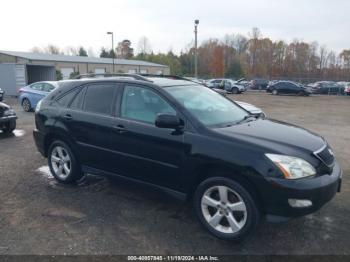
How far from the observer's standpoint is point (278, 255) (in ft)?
10.8

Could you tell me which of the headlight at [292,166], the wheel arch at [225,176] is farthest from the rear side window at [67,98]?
the headlight at [292,166]

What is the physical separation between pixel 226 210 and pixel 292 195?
28.7 inches

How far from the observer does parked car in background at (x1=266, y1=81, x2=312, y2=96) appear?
3179cm

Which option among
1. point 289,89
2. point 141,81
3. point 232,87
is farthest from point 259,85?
point 141,81

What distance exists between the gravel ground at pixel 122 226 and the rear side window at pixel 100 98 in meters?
1.25

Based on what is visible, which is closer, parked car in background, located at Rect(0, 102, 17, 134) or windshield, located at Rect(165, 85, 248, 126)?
windshield, located at Rect(165, 85, 248, 126)

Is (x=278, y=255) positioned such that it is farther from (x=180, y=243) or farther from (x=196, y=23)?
(x=196, y=23)

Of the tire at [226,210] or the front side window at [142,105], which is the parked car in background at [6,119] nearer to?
the front side window at [142,105]

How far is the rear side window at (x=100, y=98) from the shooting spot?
4590mm

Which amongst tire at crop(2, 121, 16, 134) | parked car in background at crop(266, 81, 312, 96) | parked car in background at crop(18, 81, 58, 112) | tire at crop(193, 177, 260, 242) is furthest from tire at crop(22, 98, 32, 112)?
parked car in background at crop(266, 81, 312, 96)

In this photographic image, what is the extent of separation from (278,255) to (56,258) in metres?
2.22

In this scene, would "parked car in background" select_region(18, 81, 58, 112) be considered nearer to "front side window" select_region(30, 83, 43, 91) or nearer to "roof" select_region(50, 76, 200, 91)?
"front side window" select_region(30, 83, 43, 91)

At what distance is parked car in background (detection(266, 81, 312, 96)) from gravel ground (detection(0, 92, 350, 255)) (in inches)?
1133

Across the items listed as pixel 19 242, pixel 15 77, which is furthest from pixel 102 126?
pixel 15 77
